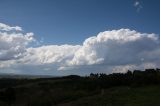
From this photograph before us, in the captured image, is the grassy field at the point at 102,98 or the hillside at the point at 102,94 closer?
the grassy field at the point at 102,98

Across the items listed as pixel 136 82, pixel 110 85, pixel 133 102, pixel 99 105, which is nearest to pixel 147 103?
pixel 133 102

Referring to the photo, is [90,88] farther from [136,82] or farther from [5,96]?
[5,96]

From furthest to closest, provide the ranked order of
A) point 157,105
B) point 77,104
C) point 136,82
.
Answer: point 136,82 → point 77,104 → point 157,105

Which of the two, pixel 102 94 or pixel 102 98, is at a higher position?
pixel 102 94

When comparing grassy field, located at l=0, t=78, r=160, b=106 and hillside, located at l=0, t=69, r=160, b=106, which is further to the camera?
hillside, located at l=0, t=69, r=160, b=106

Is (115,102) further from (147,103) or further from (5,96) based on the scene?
(5,96)

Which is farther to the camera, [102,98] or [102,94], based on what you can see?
[102,94]

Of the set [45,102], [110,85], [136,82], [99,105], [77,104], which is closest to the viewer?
[99,105]

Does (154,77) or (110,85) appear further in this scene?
(110,85)

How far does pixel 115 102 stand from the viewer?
1358 inches

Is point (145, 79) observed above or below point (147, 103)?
above

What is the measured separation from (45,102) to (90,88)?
73.0ft

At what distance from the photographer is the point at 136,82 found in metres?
60.5

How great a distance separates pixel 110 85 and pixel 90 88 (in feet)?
16.7
